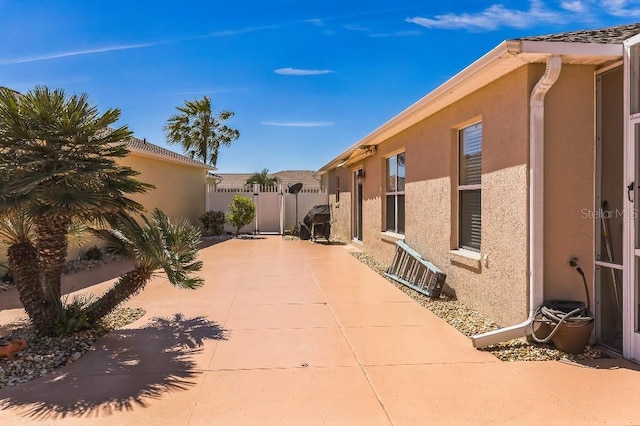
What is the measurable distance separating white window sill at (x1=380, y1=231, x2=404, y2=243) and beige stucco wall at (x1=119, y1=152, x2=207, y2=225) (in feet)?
21.7

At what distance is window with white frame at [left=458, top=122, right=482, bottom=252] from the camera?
21.6 ft

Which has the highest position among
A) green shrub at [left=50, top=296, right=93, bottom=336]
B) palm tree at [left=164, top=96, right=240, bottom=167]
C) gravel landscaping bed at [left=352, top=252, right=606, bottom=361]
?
palm tree at [left=164, top=96, right=240, bottom=167]

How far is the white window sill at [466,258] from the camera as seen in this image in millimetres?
6297

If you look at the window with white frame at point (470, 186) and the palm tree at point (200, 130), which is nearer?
the window with white frame at point (470, 186)

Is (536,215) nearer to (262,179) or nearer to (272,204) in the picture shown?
(272,204)

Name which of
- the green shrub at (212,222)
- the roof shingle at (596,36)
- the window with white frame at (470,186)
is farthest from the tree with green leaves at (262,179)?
the roof shingle at (596,36)

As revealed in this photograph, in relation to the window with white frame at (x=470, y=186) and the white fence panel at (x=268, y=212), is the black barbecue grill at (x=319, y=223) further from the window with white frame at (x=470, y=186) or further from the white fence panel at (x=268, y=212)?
the window with white frame at (x=470, y=186)

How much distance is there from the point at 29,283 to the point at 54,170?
1.51 metres

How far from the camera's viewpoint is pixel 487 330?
5.59 metres

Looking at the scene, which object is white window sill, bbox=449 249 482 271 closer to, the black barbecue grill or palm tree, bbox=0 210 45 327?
palm tree, bbox=0 210 45 327

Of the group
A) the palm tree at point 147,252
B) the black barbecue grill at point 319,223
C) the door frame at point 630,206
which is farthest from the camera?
the black barbecue grill at point 319,223

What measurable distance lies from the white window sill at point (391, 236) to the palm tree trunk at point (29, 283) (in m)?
7.10

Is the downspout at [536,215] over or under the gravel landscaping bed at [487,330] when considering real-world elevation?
over

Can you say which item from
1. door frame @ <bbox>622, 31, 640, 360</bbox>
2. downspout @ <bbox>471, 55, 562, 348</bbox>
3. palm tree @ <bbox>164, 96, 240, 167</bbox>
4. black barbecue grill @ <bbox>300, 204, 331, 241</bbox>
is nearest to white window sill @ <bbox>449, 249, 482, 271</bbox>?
downspout @ <bbox>471, 55, 562, 348</bbox>
